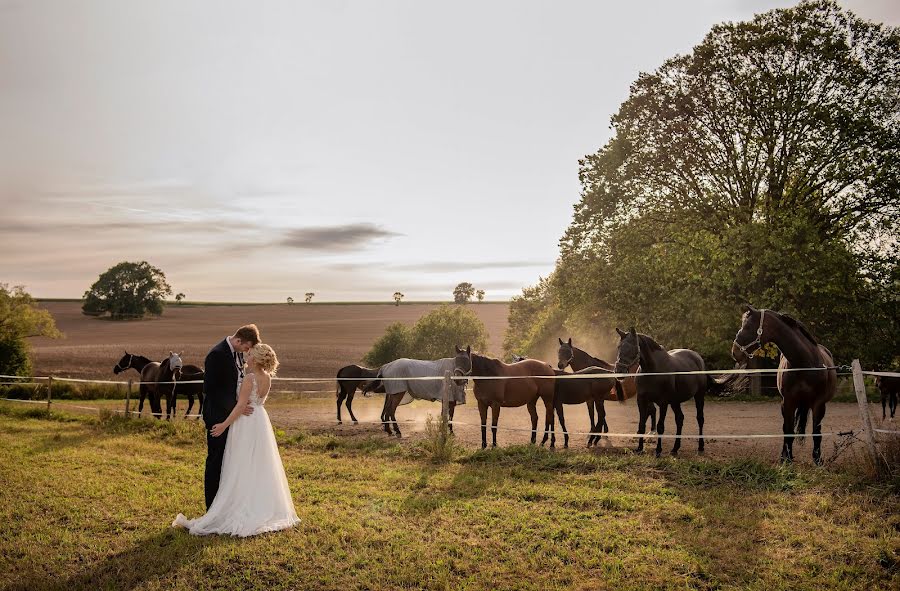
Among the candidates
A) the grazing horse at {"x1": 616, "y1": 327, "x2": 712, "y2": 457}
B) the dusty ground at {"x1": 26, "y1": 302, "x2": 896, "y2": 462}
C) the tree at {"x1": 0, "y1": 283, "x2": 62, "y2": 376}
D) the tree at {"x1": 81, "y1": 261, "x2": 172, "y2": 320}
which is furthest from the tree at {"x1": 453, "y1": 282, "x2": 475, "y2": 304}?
the grazing horse at {"x1": 616, "y1": 327, "x2": 712, "y2": 457}

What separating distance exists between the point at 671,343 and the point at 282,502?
1912 centimetres

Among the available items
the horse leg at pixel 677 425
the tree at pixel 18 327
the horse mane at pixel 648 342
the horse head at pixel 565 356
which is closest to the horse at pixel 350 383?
the horse head at pixel 565 356

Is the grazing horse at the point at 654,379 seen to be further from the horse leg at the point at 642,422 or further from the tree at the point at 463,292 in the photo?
the tree at the point at 463,292

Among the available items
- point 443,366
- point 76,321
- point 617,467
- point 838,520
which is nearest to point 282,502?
point 617,467

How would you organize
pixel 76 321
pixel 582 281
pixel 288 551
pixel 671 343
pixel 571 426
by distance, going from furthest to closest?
pixel 76 321
pixel 582 281
pixel 671 343
pixel 571 426
pixel 288 551

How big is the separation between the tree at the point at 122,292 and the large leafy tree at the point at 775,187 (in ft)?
266

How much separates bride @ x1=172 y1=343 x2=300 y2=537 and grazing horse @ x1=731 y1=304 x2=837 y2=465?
7337 millimetres

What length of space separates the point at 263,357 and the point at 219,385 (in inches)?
27.6

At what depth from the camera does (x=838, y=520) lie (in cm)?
659

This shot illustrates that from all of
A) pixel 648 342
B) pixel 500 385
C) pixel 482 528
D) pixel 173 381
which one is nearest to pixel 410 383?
pixel 500 385

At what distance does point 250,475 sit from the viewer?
275 inches

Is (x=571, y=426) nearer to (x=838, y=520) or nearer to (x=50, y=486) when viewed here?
(x=838, y=520)

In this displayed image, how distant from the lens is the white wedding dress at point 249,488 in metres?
6.82

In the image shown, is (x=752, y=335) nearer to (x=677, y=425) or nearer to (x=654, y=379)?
(x=654, y=379)
